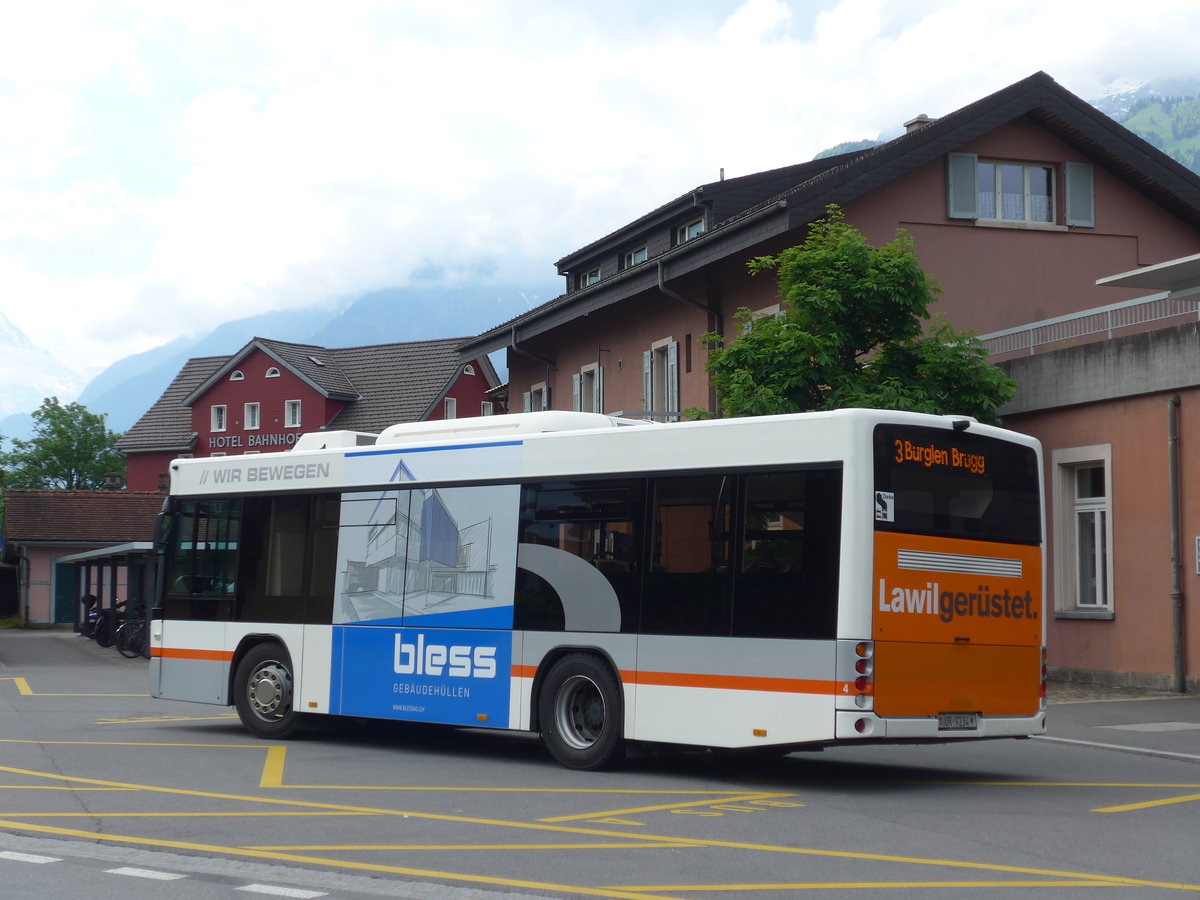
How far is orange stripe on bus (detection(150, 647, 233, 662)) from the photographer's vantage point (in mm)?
16078

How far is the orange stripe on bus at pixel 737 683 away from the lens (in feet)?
36.4

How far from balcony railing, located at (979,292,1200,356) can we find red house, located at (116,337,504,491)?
53069 millimetres

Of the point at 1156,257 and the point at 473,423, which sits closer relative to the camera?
the point at 473,423

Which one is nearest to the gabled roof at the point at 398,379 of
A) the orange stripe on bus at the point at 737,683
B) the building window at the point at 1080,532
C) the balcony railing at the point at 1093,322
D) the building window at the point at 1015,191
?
the building window at the point at 1015,191

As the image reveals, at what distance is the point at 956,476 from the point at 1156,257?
2106 cm

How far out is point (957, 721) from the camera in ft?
38.4

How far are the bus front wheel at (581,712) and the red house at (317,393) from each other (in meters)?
62.7

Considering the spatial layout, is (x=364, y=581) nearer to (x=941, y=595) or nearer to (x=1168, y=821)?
(x=941, y=595)

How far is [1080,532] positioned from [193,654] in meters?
12.6

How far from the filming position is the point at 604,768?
41.4 ft

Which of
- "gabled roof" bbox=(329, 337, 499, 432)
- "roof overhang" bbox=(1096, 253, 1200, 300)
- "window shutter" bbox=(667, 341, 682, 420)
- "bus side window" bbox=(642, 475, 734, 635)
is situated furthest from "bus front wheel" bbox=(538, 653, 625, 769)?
"gabled roof" bbox=(329, 337, 499, 432)

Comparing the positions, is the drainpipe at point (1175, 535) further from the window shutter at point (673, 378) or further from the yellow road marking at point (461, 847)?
the window shutter at point (673, 378)

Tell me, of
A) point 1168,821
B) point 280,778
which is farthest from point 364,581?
point 1168,821

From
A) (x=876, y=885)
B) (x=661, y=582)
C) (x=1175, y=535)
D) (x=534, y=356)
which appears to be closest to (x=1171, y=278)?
(x=1175, y=535)
